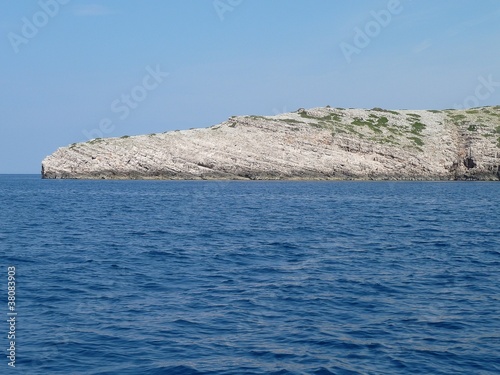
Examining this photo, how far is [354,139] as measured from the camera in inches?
5295

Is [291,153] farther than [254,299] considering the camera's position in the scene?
Yes

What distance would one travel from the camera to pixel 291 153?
13125 centimetres

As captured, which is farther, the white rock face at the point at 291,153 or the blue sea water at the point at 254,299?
the white rock face at the point at 291,153

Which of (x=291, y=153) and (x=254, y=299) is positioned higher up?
(x=291, y=153)

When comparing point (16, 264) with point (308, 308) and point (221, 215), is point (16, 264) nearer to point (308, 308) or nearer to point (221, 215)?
point (308, 308)

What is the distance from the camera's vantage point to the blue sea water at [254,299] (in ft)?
47.3

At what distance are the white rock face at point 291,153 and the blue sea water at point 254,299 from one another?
88936 mm

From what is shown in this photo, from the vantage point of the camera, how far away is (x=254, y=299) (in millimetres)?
20219

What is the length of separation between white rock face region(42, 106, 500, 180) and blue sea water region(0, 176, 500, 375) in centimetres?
8894

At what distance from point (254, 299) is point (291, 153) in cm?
11213

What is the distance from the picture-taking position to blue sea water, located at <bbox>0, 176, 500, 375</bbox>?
47.3 ft

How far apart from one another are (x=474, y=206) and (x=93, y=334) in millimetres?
55110

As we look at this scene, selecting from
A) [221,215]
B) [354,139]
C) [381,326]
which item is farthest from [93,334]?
[354,139]

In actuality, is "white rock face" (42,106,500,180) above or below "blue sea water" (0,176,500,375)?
above
